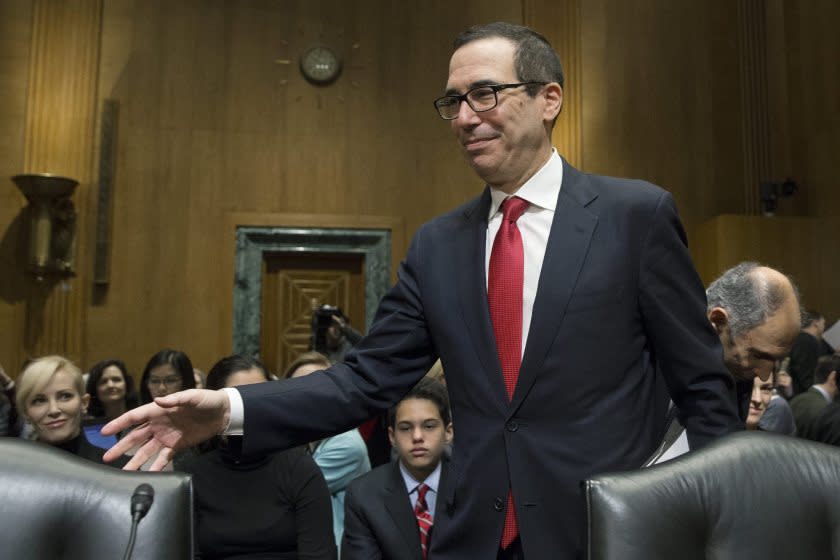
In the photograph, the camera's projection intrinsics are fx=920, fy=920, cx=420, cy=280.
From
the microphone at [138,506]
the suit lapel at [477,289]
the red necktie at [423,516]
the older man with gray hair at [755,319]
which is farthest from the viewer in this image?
the red necktie at [423,516]

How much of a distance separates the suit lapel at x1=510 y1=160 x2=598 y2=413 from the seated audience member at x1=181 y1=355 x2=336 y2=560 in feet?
5.29

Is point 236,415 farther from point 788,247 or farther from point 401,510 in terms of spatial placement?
point 788,247

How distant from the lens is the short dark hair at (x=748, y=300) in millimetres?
2127

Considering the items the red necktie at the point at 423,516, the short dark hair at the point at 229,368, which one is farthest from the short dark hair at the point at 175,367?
the red necktie at the point at 423,516

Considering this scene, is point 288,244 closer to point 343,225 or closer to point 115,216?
point 343,225

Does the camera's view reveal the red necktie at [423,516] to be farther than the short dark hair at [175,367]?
No

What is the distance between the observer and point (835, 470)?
144 centimetres

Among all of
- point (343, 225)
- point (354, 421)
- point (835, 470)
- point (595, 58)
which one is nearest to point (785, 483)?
point (835, 470)

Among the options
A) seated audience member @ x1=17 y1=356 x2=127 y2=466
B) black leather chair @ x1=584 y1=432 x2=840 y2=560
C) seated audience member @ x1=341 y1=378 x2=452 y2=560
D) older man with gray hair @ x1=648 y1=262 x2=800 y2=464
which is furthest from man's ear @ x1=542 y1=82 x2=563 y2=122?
seated audience member @ x1=17 y1=356 x2=127 y2=466

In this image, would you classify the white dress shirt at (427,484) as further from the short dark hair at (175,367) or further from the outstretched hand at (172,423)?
the short dark hair at (175,367)

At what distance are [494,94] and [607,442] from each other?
0.69m

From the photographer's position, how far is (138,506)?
135 centimetres

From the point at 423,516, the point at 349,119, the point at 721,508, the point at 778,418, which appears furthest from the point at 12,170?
the point at 721,508

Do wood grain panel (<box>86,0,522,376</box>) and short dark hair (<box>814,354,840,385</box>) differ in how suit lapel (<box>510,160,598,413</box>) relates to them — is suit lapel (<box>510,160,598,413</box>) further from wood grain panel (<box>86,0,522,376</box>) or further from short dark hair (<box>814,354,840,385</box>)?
wood grain panel (<box>86,0,522,376</box>)
